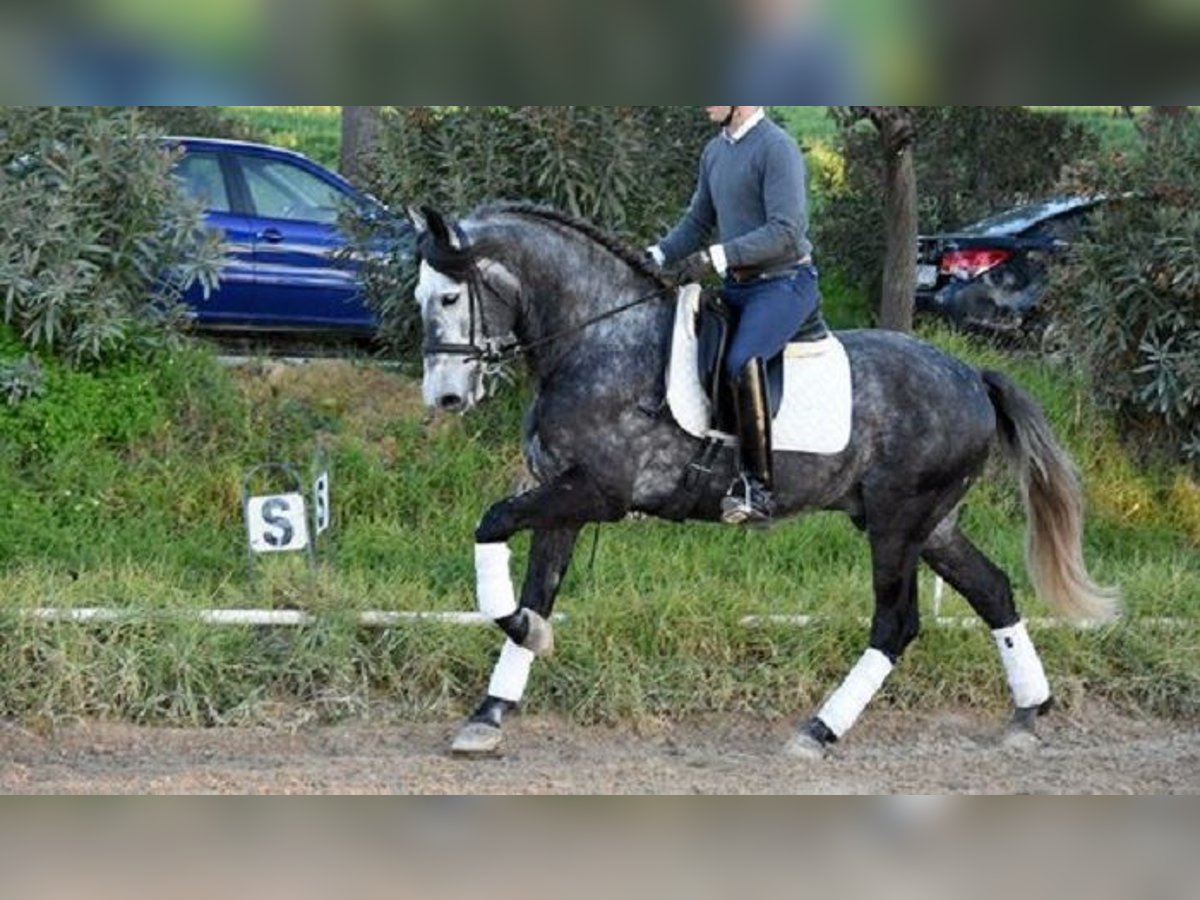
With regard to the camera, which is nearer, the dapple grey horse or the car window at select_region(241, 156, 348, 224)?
the dapple grey horse

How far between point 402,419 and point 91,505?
1877mm

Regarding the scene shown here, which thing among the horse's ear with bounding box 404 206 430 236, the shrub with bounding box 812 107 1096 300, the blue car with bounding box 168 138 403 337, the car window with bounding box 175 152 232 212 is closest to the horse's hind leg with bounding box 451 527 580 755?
the horse's ear with bounding box 404 206 430 236

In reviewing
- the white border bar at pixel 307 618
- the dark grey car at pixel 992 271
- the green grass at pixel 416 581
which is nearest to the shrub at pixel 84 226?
the green grass at pixel 416 581

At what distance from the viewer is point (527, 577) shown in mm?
9023

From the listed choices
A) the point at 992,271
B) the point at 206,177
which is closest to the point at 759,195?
the point at 992,271

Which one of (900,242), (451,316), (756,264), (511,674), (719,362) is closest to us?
(451,316)

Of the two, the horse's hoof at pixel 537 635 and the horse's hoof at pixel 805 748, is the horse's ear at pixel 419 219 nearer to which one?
the horse's hoof at pixel 537 635

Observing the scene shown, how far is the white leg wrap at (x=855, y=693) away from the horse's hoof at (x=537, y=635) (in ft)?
4.15

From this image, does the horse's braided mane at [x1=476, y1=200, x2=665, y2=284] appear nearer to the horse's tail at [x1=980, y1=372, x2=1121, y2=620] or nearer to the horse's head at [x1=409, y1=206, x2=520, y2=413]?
the horse's head at [x1=409, y1=206, x2=520, y2=413]

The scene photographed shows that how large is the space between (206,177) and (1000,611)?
7253mm

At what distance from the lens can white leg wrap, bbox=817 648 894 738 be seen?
9.08 m

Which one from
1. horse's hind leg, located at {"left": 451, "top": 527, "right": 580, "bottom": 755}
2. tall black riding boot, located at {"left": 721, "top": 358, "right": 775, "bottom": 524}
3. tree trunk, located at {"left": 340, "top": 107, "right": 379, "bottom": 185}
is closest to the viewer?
tall black riding boot, located at {"left": 721, "top": 358, "right": 775, "bottom": 524}

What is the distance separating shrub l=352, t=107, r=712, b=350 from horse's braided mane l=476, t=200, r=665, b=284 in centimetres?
278

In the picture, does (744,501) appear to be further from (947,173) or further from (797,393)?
(947,173)
